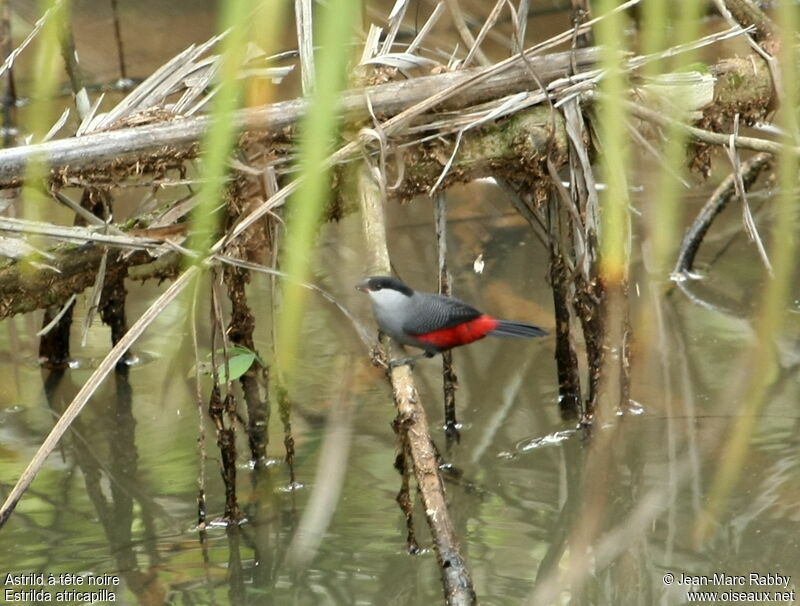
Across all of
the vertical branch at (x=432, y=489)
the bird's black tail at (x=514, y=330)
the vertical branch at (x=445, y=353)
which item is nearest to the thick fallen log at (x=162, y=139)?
the vertical branch at (x=445, y=353)

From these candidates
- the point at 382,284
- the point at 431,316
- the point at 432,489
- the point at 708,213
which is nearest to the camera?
the point at 432,489

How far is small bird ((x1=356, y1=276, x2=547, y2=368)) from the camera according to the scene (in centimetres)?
336

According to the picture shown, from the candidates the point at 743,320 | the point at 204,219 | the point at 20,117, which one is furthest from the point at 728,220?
the point at 204,219

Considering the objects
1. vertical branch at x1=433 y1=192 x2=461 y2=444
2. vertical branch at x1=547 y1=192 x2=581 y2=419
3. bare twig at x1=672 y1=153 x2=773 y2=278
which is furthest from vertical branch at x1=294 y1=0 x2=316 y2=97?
bare twig at x1=672 y1=153 x2=773 y2=278

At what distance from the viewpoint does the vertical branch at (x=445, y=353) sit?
3908mm

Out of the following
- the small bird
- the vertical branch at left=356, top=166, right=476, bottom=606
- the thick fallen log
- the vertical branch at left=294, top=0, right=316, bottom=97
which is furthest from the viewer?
the small bird

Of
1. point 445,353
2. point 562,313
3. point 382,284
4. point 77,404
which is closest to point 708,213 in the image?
point 562,313

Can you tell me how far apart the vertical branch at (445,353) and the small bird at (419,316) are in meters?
0.45

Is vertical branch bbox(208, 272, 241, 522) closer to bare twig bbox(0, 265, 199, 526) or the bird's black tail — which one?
bare twig bbox(0, 265, 199, 526)

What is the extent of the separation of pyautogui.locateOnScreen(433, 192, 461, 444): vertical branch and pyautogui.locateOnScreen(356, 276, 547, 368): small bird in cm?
45

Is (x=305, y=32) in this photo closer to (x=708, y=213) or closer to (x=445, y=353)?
(x=445, y=353)

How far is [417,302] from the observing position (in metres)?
3.39

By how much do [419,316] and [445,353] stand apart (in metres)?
0.69

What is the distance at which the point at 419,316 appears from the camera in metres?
3.39
